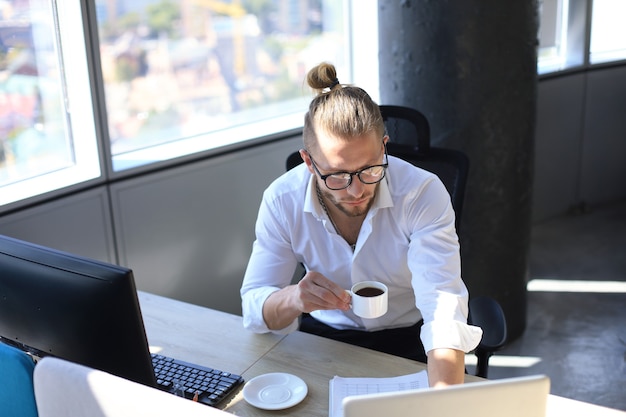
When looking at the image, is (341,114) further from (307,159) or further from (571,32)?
(571,32)

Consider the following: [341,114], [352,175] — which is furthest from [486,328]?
[341,114]

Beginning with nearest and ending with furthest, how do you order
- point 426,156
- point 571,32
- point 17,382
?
point 17,382 < point 426,156 < point 571,32

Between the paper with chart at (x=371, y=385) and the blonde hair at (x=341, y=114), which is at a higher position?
the blonde hair at (x=341, y=114)

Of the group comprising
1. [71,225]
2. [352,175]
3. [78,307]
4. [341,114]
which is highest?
[341,114]

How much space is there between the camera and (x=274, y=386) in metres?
1.66

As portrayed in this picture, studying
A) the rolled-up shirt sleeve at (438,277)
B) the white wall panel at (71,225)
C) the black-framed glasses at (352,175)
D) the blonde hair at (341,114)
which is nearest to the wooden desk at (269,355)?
the rolled-up shirt sleeve at (438,277)

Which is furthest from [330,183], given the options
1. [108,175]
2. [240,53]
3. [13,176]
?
[240,53]

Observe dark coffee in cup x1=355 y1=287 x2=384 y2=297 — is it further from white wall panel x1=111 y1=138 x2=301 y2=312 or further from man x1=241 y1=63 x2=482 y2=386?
white wall panel x1=111 y1=138 x2=301 y2=312

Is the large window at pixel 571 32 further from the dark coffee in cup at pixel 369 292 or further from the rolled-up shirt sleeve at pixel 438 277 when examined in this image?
the dark coffee in cup at pixel 369 292

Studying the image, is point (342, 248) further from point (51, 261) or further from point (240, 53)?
point (240, 53)

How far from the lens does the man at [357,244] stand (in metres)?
1.71

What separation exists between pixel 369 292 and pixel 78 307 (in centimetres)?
66

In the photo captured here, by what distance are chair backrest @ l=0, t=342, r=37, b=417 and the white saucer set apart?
0.47 m

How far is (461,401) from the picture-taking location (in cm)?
100
